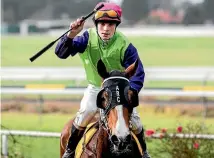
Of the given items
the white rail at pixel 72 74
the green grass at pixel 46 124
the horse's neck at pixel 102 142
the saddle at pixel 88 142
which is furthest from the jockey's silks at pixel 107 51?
the white rail at pixel 72 74

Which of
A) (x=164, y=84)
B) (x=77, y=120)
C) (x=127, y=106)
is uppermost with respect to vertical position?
(x=127, y=106)

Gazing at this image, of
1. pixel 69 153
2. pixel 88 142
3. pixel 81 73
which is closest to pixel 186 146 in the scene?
pixel 69 153

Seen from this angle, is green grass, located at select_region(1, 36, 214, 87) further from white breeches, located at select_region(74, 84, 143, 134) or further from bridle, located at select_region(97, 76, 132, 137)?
bridle, located at select_region(97, 76, 132, 137)

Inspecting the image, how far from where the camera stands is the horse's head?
13.9 feet

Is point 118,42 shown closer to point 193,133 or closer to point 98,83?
point 98,83

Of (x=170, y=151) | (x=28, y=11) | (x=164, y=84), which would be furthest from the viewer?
(x=28, y=11)

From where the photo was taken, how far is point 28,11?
201 feet

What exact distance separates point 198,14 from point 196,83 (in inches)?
1147

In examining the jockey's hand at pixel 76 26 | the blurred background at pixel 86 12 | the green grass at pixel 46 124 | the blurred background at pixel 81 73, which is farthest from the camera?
the blurred background at pixel 86 12

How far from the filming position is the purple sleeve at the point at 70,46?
4.99m

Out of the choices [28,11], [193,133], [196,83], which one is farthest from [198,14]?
[193,133]

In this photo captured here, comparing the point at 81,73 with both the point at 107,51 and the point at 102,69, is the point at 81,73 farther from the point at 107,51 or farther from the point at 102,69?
the point at 102,69

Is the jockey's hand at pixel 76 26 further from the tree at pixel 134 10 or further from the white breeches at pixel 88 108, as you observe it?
the tree at pixel 134 10

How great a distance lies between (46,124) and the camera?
12.4 meters
